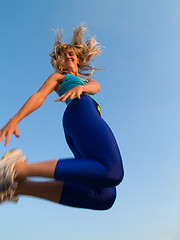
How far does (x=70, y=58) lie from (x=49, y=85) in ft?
2.96

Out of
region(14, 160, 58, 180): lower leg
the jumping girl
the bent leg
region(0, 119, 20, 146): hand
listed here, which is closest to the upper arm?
the jumping girl

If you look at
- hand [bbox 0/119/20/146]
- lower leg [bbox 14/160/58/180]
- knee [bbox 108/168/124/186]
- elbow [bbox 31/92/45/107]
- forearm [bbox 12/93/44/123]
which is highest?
elbow [bbox 31/92/45/107]

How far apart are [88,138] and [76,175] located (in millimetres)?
414

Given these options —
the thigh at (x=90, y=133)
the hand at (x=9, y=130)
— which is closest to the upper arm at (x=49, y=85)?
the thigh at (x=90, y=133)

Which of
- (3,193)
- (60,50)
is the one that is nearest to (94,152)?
(3,193)

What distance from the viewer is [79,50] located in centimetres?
370

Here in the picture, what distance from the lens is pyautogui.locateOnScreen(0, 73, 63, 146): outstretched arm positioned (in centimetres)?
207

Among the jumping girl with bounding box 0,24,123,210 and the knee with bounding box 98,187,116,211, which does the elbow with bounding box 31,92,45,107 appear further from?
the knee with bounding box 98,187,116,211

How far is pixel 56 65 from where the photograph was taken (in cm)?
347

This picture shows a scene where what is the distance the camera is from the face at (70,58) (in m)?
3.41

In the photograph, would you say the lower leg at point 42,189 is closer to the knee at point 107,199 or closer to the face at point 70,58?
the knee at point 107,199

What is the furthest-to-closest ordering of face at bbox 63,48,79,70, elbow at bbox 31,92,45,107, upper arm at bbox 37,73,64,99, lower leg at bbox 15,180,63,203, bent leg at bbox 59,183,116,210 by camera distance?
1. face at bbox 63,48,79,70
2. upper arm at bbox 37,73,64,99
3. elbow at bbox 31,92,45,107
4. bent leg at bbox 59,183,116,210
5. lower leg at bbox 15,180,63,203

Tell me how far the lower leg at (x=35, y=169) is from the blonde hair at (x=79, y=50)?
5.70ft

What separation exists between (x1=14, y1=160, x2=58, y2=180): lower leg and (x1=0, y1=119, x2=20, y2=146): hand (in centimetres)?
22
